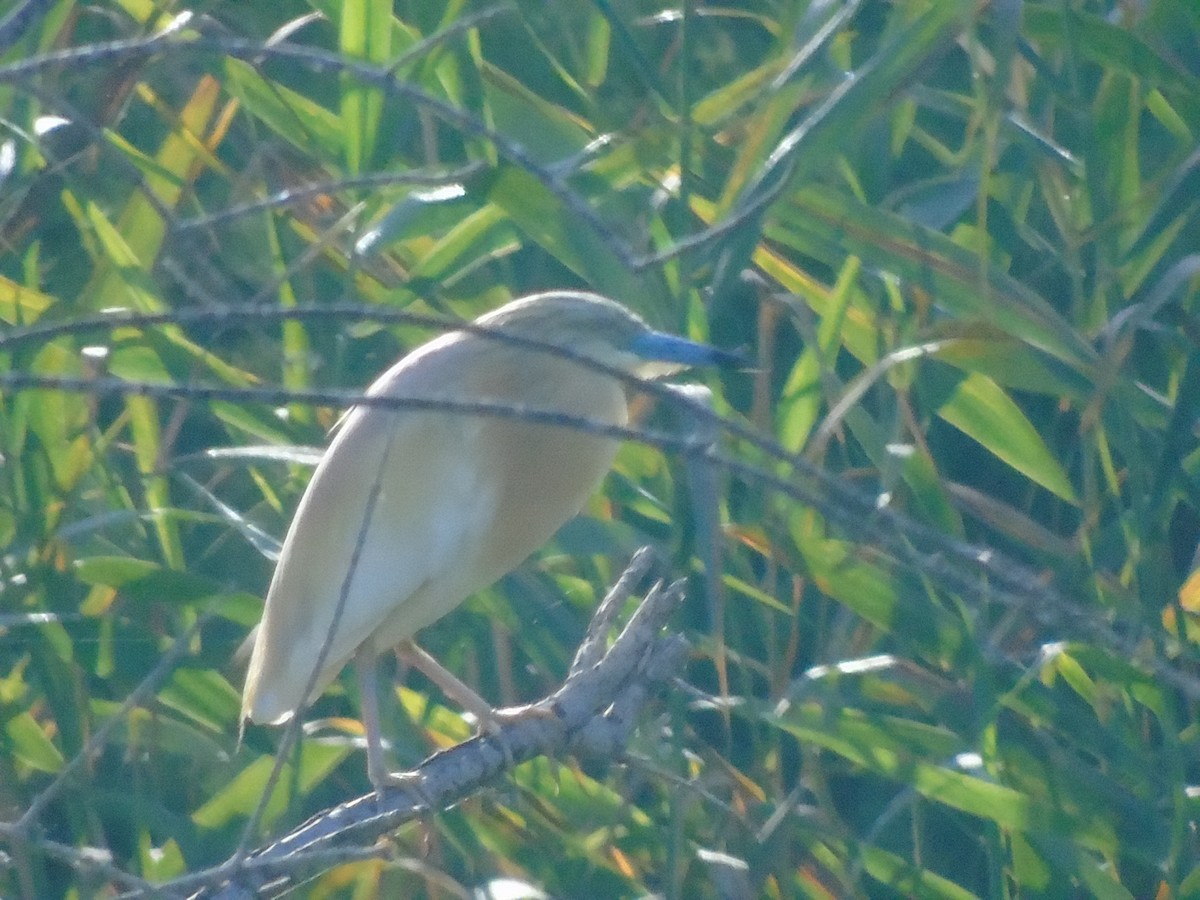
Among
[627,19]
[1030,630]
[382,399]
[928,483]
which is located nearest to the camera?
[382,399]

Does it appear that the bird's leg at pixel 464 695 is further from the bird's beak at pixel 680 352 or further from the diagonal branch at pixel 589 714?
the bird's beak at pixel 680 352

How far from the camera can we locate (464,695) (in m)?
1.42

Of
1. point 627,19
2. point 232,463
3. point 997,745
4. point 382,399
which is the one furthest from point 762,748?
point 382,399

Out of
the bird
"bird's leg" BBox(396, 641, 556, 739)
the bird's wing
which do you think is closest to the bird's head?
the bird

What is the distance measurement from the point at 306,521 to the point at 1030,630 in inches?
26.8

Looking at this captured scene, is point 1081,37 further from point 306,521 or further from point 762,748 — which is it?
point 306,521

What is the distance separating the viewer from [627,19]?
1506 millimetres

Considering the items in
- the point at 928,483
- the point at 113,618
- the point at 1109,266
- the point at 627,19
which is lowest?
the point at 113,618

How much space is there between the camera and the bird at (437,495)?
137 cm

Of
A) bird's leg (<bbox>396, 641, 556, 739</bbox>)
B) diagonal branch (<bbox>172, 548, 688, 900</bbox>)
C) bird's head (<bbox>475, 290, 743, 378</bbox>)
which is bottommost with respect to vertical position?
bird's leg (<bbox>396, 641, 556, 739</bbox>)

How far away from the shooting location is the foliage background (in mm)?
1242

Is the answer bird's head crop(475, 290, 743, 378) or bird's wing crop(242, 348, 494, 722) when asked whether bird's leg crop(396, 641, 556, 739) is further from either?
bird's head crop(475, 290, 743, 378)

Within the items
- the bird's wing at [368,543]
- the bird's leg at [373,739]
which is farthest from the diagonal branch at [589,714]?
the bird's wing at [368,543]

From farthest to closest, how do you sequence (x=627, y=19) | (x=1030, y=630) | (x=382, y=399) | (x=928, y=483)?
(x=627, y=19) → (x=1030, y=630) → (x=928, y=483) → (x=382, y=399)
